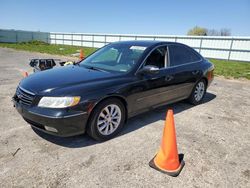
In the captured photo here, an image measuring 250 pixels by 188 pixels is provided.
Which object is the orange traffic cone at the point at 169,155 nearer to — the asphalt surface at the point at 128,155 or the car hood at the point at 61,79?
the asphalt surface at the point at 128,155

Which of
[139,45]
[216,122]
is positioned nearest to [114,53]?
[139,45]

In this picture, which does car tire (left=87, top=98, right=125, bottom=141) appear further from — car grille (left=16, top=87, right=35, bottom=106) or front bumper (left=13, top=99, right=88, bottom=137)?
car grille (left=16, top=87, right=35, bottom=106)

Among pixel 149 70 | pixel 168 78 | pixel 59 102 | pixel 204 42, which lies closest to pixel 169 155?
pixel 149 70

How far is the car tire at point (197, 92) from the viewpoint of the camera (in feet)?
17.9

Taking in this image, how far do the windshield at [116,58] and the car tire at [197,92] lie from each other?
6.64 feet

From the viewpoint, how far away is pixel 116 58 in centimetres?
443

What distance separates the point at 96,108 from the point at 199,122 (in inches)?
94.0

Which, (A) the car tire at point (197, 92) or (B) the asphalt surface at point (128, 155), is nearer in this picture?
(B) the asphalt surface at point (128, 155)

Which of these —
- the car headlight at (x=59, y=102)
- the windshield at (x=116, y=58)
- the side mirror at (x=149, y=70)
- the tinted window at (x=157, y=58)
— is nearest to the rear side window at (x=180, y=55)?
the tinted window at (x=157, y=58)

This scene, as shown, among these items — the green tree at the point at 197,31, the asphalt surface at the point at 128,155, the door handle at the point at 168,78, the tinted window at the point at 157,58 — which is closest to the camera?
the asphalt surface at the point at 128,155

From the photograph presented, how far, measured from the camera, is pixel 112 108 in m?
3.52

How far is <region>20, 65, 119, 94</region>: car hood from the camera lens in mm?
3223

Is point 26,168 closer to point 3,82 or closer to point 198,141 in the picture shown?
point 198,141

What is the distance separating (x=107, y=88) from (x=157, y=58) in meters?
1.52
